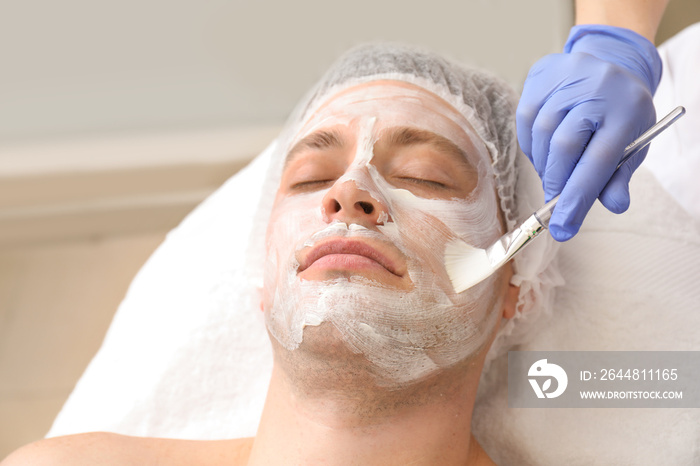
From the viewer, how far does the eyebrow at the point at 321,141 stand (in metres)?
1.17

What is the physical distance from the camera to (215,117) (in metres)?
2.39

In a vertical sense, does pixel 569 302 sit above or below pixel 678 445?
above

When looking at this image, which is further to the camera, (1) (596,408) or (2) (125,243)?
(2) (125,243)

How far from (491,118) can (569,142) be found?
0.28 m

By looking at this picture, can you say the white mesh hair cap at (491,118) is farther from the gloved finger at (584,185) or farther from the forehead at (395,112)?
the gloved finger at (584,185)

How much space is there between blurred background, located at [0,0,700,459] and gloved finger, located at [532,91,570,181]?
1.20 metres

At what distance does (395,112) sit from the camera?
1.17 m

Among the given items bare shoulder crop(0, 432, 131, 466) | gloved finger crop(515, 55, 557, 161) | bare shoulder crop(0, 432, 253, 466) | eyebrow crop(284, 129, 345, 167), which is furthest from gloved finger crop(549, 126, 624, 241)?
bare shoulder crop(0, 432, 131, 466)

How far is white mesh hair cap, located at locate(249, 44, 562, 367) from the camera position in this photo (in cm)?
125

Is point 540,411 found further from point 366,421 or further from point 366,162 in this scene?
point 366,162

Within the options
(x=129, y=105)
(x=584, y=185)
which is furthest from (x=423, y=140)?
(x=129, y=105)

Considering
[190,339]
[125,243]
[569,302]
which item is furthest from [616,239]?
[125,243]

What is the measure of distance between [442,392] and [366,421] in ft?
0.48

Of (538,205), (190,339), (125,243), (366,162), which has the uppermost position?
(366,162)
